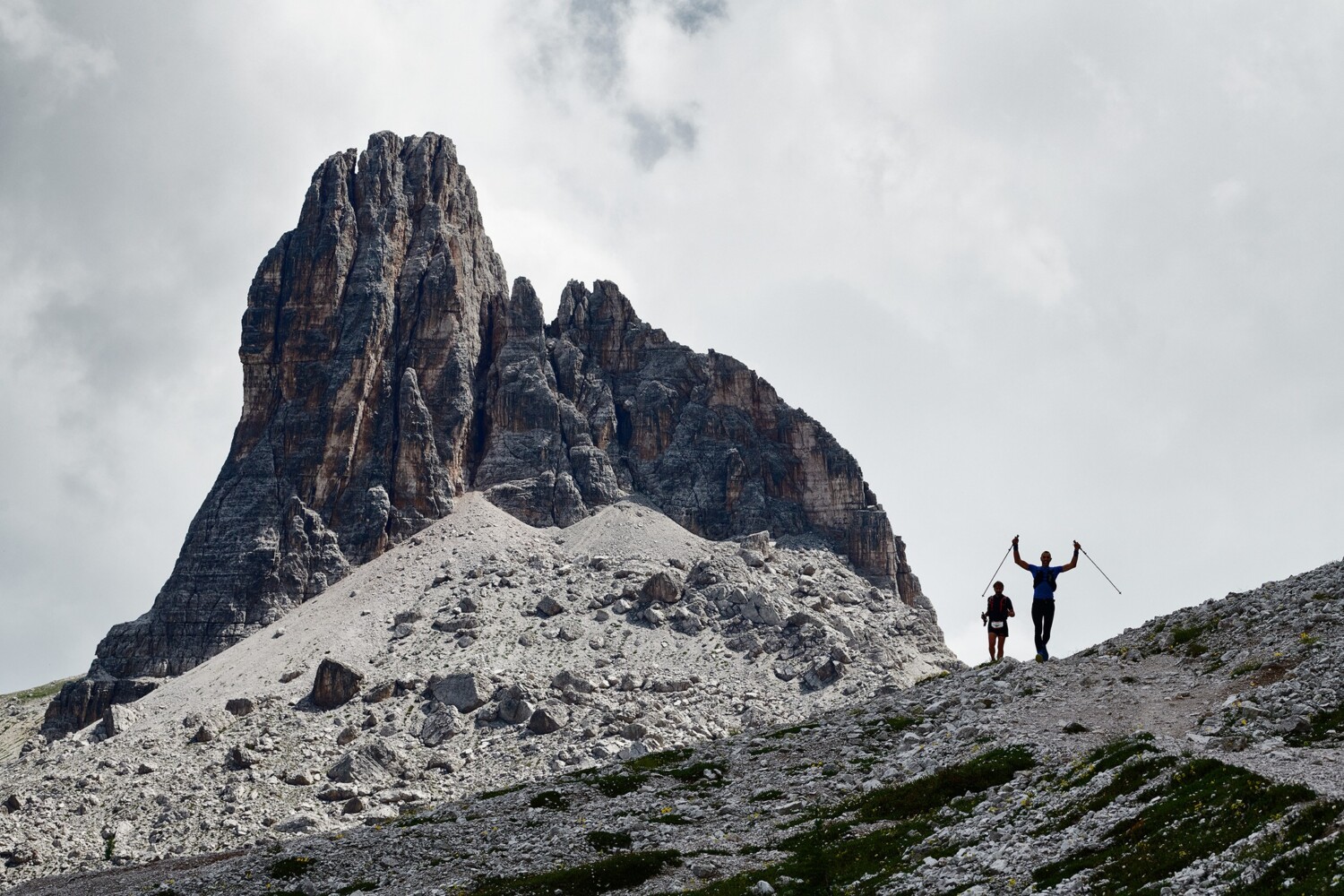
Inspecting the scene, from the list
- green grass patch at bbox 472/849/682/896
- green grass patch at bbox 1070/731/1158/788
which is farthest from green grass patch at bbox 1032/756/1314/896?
green grass patch at bbox 472/849/682/896

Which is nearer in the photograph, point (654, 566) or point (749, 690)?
point (749, 690)

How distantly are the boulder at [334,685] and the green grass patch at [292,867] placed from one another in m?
105

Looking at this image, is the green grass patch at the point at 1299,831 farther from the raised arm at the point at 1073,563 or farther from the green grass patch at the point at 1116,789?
the raised arm at the point at 1073,563

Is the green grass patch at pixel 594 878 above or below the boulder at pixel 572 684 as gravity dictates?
below

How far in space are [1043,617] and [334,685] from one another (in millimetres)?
116554

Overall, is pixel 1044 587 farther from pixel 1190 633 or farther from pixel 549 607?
pixel 549 607

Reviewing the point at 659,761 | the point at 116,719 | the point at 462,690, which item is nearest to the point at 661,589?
the point at 462,690

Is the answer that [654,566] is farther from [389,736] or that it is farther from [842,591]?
[389,736]

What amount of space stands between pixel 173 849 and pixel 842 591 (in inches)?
4270

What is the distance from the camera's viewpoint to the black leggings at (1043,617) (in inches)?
1704

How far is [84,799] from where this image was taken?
12112cm

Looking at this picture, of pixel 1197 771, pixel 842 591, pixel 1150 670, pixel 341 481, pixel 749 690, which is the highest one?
pixel 341 481

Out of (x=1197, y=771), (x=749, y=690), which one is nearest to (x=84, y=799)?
(x=749, y=690)

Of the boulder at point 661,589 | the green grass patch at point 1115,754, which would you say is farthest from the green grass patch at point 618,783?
the boulder at point 661,589
